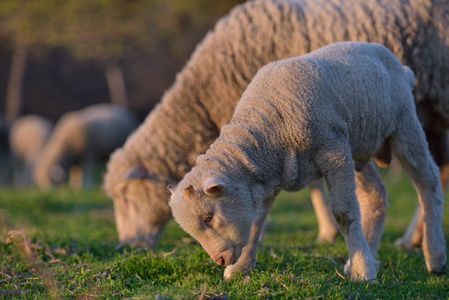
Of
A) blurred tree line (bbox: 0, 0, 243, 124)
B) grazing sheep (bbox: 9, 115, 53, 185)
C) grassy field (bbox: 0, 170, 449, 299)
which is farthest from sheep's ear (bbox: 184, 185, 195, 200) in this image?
grazing sheep (bbox: 9, 115, 53, 185)

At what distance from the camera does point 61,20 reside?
49.4 feet

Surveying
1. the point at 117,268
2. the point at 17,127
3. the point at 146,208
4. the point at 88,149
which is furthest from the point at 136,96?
the point at 117,268

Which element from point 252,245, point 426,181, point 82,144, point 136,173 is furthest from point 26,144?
point 426,181

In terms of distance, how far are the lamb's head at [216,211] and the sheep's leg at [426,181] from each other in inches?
52.7

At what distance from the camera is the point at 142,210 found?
515 centimetres

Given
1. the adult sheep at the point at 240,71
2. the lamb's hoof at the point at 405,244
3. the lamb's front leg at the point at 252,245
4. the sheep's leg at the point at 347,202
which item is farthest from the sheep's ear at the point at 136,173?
the lamb's hoof at the point at 405,244

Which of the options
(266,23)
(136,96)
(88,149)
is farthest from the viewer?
(136,96)

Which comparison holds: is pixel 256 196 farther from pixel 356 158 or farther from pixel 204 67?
pixel 204 67

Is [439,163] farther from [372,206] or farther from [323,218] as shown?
[372,206]

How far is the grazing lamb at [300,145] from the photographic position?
304 cm

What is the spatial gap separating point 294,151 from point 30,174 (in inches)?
561

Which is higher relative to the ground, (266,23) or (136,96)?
(266,23)

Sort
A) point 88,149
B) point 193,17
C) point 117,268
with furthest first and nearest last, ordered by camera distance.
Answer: point 193,17
point 88,149
point 117,268

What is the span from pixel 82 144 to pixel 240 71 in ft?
33.5
